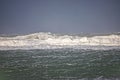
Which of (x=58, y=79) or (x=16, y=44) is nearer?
(x=58, y=79)

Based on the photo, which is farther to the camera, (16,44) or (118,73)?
(16,44)

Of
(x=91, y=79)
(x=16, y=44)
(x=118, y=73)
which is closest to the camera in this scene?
(x=91, y=79)

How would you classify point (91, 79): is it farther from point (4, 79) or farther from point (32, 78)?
point (4, 79)

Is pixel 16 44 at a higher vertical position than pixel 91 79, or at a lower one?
higher

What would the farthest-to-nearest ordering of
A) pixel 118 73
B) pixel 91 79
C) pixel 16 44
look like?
pixel 16 44 < pixel 118 73 < pixel 91 79

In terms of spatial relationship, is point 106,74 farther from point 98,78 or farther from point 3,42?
point 3,42

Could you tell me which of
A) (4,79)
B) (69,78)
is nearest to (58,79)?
(69,78)

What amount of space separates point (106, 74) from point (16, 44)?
153844 millimetres

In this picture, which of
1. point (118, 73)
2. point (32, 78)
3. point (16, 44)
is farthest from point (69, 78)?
point (16, 44)

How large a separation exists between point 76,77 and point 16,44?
155482mm

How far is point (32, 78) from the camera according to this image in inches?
1699

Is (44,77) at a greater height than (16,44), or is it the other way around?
(16,44)

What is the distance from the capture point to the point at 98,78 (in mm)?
42375

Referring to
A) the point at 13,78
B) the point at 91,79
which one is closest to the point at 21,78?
the point at 13,78
